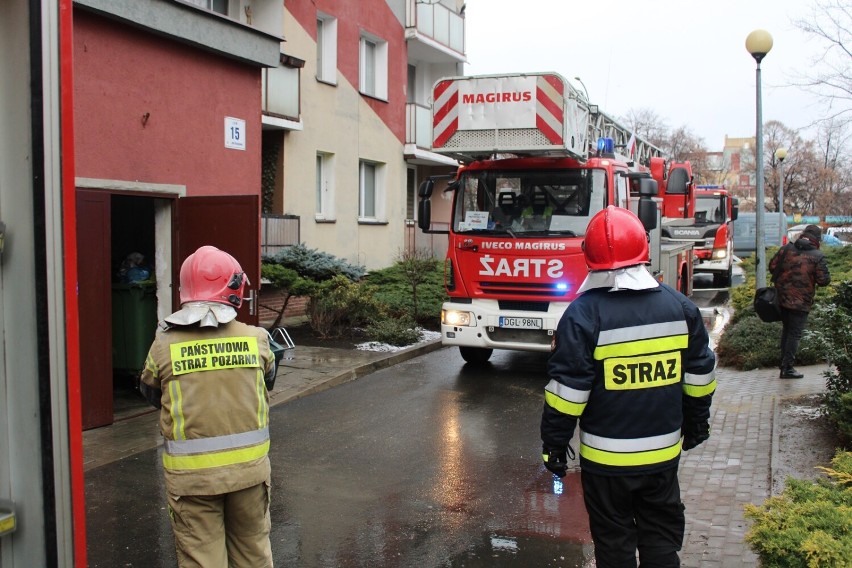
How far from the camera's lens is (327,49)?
56.4 ft

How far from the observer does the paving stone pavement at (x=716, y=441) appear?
4891mm

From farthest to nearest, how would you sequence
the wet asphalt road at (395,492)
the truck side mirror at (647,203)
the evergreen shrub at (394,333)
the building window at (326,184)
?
the building window at (326,184), the evergreen shrub at (394,333), the truck side mirror at (647,203), the wet asphalt road at (395,492)

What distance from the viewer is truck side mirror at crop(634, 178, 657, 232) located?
971 centimetres

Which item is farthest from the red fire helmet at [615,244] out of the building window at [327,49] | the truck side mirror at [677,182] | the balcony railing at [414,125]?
the balcony railing at [414,125]

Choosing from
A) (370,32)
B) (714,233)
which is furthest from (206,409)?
(714,233)

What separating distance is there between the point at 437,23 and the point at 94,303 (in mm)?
15662

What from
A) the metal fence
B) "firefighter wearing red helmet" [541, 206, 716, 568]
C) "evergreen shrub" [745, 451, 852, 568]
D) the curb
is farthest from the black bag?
the metal fence

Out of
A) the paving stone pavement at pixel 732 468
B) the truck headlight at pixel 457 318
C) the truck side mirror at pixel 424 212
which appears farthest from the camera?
the truck side mirror at pixel 424 212

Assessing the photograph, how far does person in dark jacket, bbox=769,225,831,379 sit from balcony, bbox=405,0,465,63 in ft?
42.3

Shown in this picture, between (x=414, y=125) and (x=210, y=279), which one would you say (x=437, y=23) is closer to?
(x=414, y=125)

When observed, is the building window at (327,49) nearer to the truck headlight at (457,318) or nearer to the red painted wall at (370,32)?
the red painted wall at (370,32)

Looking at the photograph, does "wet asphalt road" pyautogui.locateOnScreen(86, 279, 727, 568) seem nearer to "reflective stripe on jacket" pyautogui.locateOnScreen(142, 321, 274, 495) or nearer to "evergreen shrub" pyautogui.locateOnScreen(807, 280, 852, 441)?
"reflective stripe on jacket" pyautogui.locateOnScreen(142, 321, 274, 495)

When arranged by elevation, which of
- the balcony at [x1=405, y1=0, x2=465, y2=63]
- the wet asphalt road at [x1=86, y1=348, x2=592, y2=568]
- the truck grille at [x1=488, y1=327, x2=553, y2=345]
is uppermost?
the balcony at [x1=405, y1=0, x2=465, y2=63]

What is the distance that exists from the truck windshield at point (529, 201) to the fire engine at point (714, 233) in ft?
39.4
